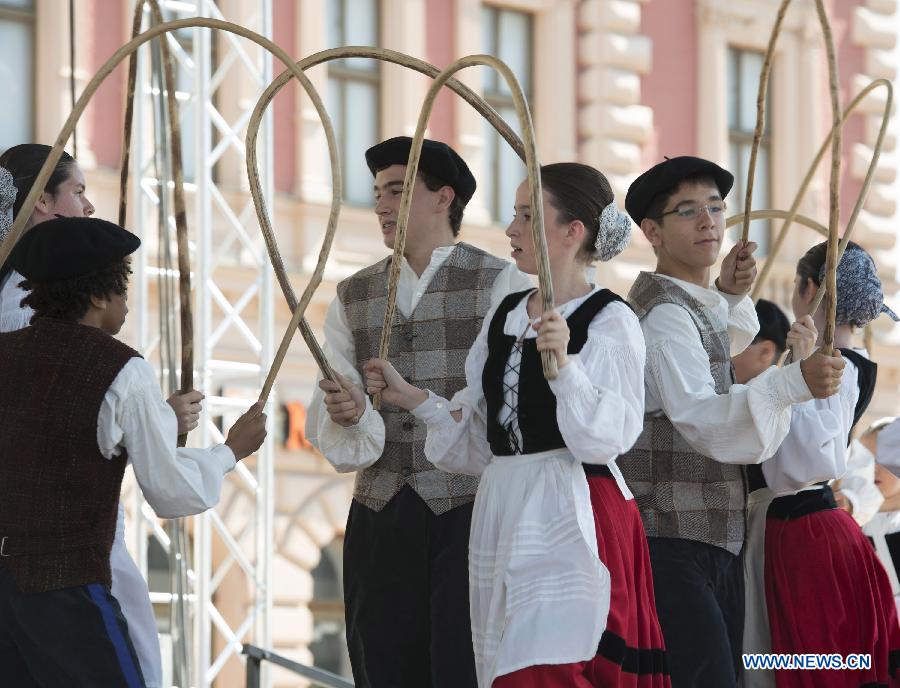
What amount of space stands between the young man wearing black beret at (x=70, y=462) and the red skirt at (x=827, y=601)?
166cm

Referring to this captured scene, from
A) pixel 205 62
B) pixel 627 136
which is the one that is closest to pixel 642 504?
pixel 205 62

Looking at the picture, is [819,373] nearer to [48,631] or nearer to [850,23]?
[48,631]

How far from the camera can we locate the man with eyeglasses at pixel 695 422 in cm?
392

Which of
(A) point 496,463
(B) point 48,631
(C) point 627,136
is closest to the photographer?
(B) point 48,631

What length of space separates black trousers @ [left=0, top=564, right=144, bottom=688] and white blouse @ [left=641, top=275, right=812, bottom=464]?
1385 millimetres

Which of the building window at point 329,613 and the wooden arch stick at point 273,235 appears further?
the building window at point 329,613

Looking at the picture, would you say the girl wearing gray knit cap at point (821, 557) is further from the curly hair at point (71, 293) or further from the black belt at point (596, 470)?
the curly hair at point (71, 293)

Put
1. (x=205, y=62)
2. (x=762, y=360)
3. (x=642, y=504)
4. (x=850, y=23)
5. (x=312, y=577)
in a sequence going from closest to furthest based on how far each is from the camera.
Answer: (x=642, y=504) < (x=762, y=360) < (x=205, y=62) < (x=312, y=577) < (x=850, y=23)

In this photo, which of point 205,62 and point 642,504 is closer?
point 642,504

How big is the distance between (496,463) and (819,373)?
778 mm

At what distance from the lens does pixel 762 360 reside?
15.0 feet

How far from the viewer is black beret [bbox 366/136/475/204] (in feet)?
14.5

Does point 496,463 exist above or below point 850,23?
below

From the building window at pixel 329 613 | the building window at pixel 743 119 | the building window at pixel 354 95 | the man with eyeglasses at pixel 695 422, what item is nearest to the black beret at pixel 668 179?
the man with eyeglasses at pixel 695 422
